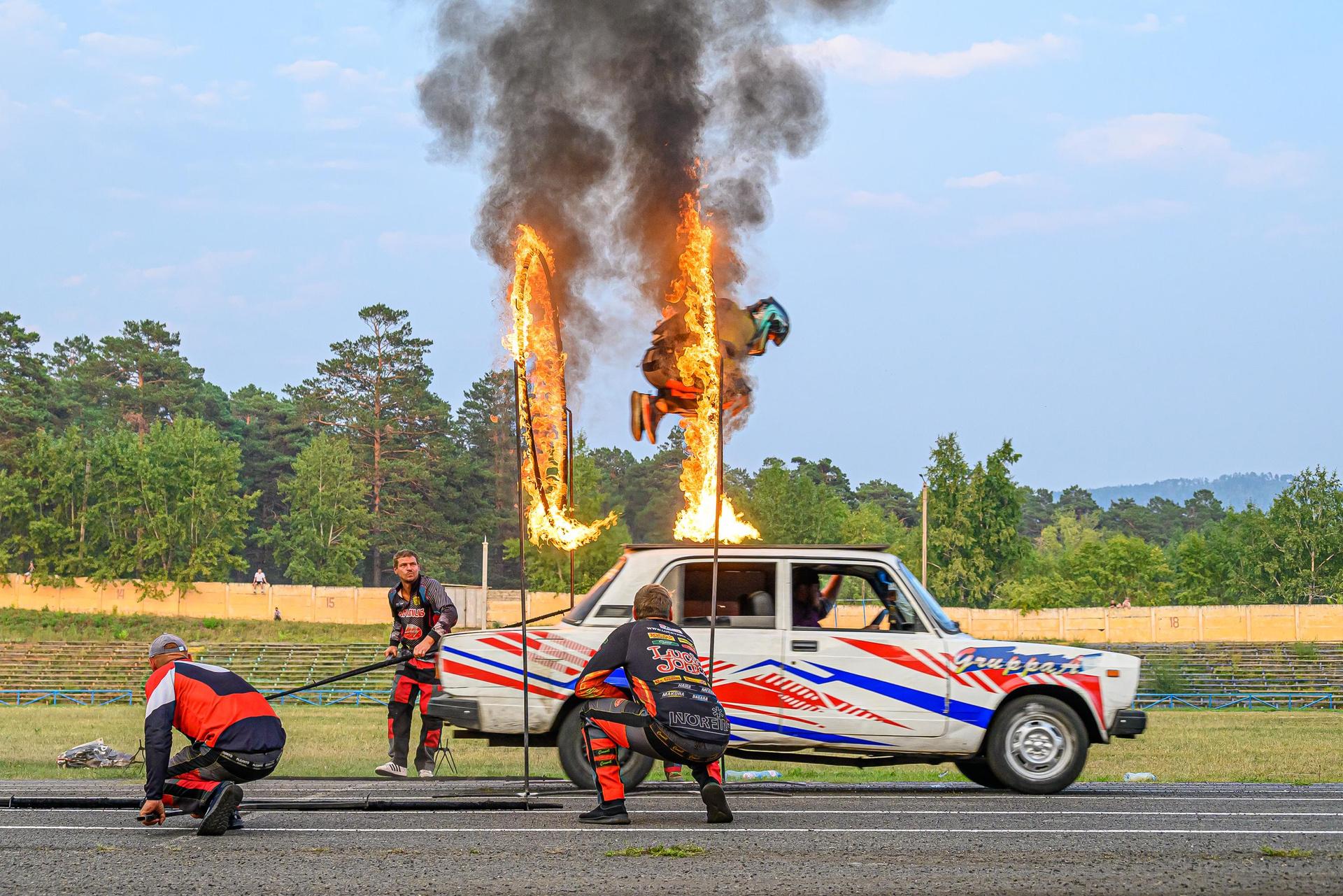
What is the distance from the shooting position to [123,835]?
8.92 meters

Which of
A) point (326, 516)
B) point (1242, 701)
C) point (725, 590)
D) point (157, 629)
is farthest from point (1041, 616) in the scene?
point (725, 590)

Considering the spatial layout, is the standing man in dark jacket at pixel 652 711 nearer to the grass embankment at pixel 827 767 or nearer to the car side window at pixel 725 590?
the car side window at pixel 725 590

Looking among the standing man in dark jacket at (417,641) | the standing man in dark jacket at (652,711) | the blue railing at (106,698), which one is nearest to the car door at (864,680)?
the standing man in dark jacket at (652,711)

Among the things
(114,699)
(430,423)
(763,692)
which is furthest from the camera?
(430,423)

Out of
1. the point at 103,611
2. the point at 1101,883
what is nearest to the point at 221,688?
the point at 1101,883

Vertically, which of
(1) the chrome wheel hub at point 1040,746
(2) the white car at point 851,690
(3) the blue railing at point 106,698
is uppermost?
(2) the white car at point 851,690

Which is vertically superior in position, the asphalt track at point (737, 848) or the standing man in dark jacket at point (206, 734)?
the standing man in dark jacket at point (206, 734)

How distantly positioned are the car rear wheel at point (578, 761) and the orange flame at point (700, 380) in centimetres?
330

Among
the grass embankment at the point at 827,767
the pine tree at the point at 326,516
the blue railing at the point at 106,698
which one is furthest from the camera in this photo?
the pine tree at the point at 326,516

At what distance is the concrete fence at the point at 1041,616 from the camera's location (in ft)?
217

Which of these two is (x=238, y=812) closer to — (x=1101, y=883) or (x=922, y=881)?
(x=922, y=881)

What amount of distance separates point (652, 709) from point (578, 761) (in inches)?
105

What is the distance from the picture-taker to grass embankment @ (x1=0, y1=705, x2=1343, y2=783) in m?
16.1

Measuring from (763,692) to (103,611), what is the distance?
73559 millimetres
